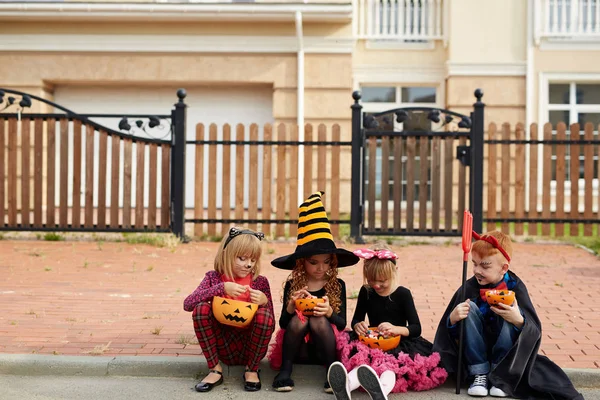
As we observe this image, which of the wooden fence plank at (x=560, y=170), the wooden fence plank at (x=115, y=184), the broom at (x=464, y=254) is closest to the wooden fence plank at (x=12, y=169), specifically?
the wooden fence plank at (x=115, y=184)

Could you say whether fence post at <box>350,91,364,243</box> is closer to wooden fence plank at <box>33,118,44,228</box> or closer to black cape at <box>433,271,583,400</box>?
wooden fence plank at <box>33,118,44,228</box>

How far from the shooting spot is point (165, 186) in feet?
36.5

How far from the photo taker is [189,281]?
26.6 ft

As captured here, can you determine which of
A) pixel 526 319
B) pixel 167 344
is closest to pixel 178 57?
pixel 167 344

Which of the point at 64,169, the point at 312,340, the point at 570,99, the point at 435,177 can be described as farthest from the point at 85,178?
the point at 570,99

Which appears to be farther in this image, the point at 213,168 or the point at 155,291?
the point at 213,168

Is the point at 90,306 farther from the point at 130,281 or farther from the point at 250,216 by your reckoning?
Answer: the point at 250,216

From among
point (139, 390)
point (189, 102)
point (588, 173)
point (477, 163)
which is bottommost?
point (139, 390)

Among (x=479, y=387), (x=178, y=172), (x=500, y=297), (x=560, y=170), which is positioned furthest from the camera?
(x=560, y=170)

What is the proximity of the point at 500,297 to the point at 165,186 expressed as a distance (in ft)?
23.8

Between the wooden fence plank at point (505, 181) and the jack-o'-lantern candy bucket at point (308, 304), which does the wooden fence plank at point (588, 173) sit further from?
the jack-o'-lantern candy bucket at point (308, 304)

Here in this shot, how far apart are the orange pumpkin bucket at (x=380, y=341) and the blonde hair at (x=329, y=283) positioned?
10.4 inches

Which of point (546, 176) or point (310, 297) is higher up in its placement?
point (546, 176)

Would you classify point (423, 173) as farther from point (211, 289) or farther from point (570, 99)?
point (211, 289)
